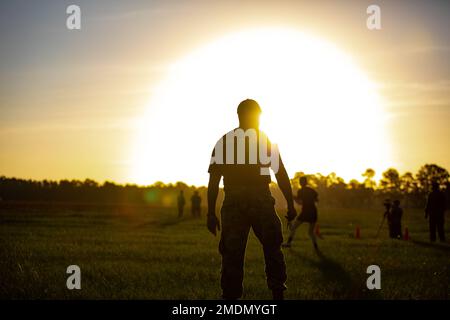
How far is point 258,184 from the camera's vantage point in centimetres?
797

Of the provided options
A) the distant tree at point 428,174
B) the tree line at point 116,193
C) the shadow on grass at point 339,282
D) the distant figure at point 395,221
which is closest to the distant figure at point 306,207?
the shadow on grass at point 339,282

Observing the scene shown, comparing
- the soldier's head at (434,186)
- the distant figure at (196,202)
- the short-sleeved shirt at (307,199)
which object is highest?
the soldier's head at (434,186)

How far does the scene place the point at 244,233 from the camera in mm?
8062

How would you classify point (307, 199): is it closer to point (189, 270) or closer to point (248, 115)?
point (189, 270)

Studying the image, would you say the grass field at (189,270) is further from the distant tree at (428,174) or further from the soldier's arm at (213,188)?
the distant tree at (428,174)

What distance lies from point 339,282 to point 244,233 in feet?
13.8

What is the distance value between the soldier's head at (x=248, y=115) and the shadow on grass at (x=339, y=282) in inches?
131

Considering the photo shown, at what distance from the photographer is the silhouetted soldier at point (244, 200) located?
7961 millimetres

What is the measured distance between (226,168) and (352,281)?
496 cm

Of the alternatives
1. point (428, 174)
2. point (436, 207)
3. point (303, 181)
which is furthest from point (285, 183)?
point (428, 174)

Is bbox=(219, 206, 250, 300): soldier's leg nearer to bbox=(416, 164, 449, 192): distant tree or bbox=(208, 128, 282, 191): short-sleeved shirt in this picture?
bbox=(208, 128, 282, 191): short-sleeved shirt

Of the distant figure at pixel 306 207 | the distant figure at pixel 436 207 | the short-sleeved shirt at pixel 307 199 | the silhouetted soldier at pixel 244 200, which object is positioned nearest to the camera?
the silhouetted soldier at pixel 244 200

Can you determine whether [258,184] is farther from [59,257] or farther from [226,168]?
[59,257]
